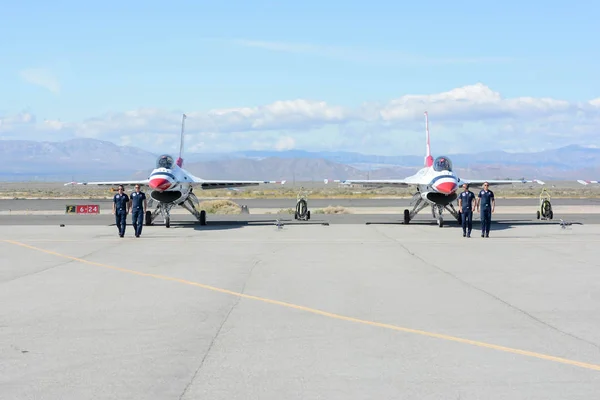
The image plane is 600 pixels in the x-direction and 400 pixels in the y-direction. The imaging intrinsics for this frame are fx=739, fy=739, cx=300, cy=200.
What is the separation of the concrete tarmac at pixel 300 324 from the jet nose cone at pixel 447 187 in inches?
329

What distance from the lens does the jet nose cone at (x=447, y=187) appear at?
27.9 meters

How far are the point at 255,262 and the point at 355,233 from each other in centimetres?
995

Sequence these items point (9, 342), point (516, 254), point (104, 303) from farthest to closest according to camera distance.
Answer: point (516, 254) → point (104, 303) → point (9, 342)

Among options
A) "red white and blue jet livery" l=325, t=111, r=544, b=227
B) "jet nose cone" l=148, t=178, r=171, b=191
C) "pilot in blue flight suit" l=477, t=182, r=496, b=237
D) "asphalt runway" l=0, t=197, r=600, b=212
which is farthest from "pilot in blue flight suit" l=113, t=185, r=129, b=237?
"asphalt runway" l=0, t=197, r=600, b=212

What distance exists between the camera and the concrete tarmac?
6648 mm

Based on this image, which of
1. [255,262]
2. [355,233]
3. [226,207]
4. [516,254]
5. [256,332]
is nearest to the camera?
[256,332]

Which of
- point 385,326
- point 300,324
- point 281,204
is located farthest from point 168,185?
point 281,204

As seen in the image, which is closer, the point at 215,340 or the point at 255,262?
the point at 215,340

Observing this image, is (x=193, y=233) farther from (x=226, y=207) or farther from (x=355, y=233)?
(x=226, y=207)

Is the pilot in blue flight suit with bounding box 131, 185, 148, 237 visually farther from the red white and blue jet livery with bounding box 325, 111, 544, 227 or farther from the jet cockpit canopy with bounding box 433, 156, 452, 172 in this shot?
the jet cockpit canopy with bounding box 433, 156, 452, 172

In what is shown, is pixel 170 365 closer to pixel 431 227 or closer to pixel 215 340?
pixel 215 340

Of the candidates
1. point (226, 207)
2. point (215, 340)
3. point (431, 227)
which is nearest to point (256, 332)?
point (215, 340)

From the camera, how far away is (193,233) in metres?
27.1

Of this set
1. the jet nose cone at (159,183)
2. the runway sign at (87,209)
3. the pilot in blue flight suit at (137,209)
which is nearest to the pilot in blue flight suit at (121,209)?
the pilot in blue flight suit at (137,209)
